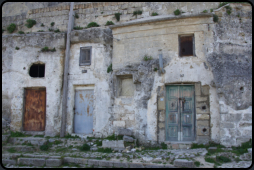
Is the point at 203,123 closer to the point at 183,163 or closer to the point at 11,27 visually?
the point at 183,163

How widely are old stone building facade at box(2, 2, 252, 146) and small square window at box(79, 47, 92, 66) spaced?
1.6 inches

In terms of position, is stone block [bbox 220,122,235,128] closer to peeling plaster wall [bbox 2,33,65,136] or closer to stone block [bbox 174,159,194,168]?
stone block [bbox 174,159,194,168]

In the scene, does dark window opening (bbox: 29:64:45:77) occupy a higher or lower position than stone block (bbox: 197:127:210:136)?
higher

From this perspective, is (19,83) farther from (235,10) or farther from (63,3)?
(235,10)

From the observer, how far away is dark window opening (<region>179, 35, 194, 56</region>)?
7801 millimetres

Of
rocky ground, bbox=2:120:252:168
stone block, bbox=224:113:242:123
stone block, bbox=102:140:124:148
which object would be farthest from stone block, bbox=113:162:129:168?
stone block, bbox=224:113:242:123

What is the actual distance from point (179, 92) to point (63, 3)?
673 cm

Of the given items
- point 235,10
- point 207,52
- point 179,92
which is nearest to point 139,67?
point 179,92

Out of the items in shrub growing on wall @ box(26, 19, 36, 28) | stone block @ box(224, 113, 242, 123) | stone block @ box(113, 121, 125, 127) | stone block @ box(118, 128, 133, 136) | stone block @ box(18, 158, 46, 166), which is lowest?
stone block @ box(18, 158, 46, 166)

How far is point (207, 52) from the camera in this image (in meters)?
7.41

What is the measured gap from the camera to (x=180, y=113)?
7.59 meters

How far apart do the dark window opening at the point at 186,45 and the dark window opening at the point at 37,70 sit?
5.82 metres

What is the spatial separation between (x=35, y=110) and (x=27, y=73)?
159 centimetres

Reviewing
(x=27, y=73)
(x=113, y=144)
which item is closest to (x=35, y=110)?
(x=27, y=73)
